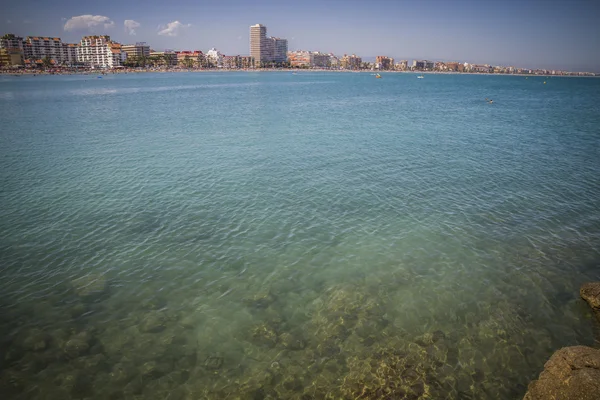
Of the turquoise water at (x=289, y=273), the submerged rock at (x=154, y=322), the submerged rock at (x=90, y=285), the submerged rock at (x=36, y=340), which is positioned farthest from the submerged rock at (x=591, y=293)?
the submerged rock at (x=36, y=340)

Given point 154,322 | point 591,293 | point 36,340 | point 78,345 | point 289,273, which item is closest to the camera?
point 78,345

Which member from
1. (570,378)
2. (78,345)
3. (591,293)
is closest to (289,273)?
(78,345)

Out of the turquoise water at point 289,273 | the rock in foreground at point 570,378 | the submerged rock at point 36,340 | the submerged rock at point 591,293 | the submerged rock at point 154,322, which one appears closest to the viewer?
the rock in foreground at point 570,378

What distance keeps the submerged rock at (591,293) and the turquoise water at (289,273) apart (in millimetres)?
316

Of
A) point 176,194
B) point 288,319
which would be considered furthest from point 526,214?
point 176,194

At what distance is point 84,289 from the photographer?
528 inches

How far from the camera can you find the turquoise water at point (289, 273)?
991 cm

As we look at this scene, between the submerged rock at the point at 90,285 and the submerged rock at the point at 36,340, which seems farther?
the submerged rock at the point at 90,285

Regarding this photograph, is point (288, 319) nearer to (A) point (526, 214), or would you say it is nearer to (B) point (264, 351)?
(B) point (264, 351)

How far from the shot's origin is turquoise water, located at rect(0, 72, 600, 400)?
9914 millimetres

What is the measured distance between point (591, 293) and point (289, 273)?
1136 cm

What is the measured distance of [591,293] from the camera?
12.3m

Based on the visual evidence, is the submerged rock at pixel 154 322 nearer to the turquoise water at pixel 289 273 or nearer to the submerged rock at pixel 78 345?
the turquoise water at pixel 289 273

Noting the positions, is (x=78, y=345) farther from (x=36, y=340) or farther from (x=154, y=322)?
(x=154, y=322)
